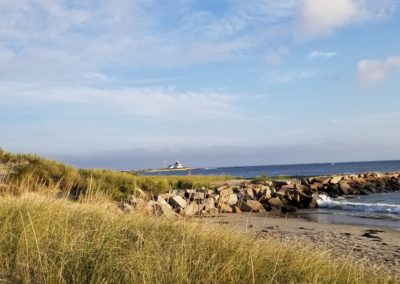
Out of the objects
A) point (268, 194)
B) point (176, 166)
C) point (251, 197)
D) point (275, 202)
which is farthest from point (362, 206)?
point (176, 166)

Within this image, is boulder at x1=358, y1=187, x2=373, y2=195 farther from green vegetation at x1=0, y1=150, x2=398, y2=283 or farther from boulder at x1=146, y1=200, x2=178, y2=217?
green vegetation at x1=0, y1=150, x2=398, y2=283

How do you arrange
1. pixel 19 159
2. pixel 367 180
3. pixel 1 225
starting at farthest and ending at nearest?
pixel 367 180 → pixel 19 159 → pixel 1 225

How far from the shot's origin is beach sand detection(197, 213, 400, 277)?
8844 millimetres

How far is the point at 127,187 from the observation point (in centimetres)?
1858

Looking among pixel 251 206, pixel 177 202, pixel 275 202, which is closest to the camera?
pixel 177 202

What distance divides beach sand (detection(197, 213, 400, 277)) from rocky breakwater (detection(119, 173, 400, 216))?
5.30 ft

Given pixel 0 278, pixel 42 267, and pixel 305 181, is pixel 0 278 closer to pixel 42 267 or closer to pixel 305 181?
pixel 42 267

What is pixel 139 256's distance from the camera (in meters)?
4.49

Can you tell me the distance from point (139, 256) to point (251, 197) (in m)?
15.8

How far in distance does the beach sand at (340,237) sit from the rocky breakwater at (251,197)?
63.7 inches

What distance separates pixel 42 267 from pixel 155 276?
1.14 metres

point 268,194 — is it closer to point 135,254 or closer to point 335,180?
point 335,180

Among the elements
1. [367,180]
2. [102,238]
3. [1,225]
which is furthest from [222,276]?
[367,180]

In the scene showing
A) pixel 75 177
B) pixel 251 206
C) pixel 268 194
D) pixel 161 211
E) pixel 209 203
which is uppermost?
pixel 75 177
